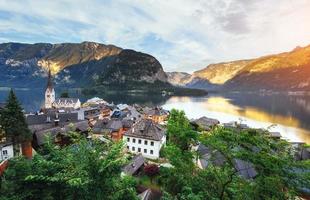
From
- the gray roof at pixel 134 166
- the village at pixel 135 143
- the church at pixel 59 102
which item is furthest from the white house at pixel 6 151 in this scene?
the church at pixel 59 102

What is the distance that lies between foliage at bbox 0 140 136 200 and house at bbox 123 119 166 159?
131 feet

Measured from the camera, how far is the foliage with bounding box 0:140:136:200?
1090cm

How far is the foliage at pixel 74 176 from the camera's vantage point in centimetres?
1090

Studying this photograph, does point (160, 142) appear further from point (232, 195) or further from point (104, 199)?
point (104, 199)

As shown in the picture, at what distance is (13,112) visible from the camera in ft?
133

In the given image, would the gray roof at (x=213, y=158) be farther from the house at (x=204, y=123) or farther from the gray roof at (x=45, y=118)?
the gray roof at (x=45, y=118)

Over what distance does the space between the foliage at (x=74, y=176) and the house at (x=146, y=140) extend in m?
40.0

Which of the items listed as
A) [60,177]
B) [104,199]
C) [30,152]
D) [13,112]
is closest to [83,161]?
[60,177]

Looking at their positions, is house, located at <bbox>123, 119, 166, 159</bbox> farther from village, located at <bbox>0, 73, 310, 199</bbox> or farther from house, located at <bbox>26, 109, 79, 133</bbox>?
house, located at <bbox>26, 109, 79, 133</bbox>

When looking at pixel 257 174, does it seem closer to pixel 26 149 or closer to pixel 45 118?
pixel 26 149

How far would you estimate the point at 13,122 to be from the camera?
40250 millimetres

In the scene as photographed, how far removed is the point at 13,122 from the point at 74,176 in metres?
35.9

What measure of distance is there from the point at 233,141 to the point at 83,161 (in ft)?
29.4

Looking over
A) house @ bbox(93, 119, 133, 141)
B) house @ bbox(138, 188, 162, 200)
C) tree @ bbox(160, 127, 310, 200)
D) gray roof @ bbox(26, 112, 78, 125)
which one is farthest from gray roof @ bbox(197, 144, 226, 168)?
gray roof @ bbox(26, 112, 78, 125)
